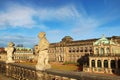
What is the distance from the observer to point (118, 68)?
53031mm

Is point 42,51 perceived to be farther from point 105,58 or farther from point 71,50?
point 71,50

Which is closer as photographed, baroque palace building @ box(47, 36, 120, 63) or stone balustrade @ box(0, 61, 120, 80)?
Result: stone balustrade @ box(0, 61, 120, 80)

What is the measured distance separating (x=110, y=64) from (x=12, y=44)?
41.2m

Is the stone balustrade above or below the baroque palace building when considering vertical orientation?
below

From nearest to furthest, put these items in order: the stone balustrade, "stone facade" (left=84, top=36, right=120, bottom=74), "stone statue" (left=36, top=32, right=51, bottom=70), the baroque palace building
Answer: the stone balustrade
"stone statue" (left=36, top=32, right=51, bottom=70)
"stone facade" (left=84, top=36, right=120, bottom=74)
the baroque palace building

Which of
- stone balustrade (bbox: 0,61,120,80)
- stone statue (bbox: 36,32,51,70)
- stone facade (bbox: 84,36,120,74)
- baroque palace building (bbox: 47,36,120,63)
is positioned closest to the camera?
stone balustrade (bbox: 0,61,120,80)

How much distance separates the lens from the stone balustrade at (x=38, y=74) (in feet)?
28.1

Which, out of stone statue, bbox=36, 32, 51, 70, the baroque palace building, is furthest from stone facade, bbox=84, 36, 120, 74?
stone statue, bbox=36, 32, 51, 70

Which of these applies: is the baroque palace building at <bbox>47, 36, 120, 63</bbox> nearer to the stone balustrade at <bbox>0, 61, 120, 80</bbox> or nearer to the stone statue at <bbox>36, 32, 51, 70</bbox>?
the stone balustrade at <bbox>0, 61, 120, 80</bbox>

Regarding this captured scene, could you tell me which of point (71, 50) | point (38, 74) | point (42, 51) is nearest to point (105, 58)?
point (71, 50)

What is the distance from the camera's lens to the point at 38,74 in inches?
502

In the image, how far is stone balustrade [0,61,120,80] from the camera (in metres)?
8.57

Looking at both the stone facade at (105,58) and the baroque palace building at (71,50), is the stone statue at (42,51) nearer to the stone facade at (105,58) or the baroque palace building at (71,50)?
the stone facade at (105,58)

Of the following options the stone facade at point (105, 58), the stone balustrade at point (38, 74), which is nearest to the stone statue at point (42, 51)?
the stone balustrade at point (38, 74)
